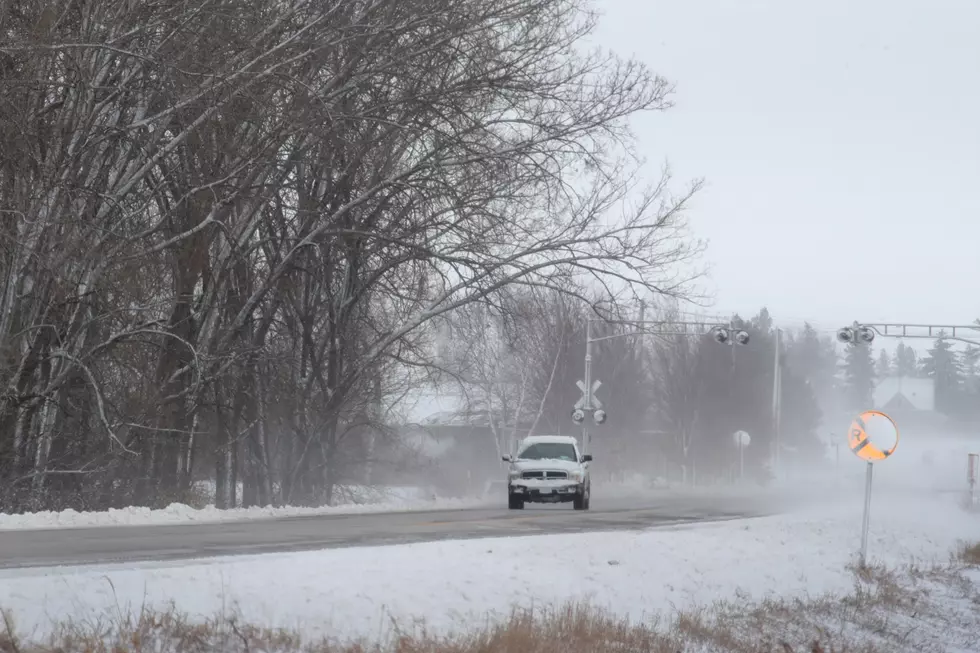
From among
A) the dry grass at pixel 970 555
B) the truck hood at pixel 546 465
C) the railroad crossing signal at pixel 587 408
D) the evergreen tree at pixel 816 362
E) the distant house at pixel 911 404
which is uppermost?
the evergreen tree at pixel 816 362

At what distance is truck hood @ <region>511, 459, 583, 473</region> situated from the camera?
1287 inches

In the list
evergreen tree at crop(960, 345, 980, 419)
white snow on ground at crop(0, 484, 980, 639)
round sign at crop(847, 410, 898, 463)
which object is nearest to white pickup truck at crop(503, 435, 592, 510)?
white snow on ground at crop(0, 484, 980, 639)

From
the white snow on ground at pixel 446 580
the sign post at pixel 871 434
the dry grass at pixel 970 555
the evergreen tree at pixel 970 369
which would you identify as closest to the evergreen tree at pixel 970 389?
the evergreen tree at pixel 970 369

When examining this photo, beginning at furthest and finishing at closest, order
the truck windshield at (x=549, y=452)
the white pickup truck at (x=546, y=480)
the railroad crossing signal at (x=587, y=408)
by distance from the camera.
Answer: the railroad crossing signal at (x=587, y=408)
the truck windshield at (x=549, y=452)
the white pickup truck at (x=546, y=480)

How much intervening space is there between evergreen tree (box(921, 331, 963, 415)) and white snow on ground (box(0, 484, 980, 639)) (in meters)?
145

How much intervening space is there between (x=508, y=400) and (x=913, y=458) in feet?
190

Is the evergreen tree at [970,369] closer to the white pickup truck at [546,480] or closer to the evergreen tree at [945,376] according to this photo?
the evergreen tree at [945,376]

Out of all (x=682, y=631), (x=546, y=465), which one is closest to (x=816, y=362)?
(x=546, y=465)

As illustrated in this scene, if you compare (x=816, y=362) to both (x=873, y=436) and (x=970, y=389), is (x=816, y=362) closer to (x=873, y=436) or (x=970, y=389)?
(x=970, y=389)

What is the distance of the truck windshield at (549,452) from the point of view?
33.4 meters

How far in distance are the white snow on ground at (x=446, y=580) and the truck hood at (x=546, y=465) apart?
35.0ft

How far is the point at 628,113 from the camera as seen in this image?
93.5 ft

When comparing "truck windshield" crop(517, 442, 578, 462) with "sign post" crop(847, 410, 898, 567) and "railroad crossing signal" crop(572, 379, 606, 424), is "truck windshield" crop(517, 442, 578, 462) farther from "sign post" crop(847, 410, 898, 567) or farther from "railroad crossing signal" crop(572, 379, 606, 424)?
"railroad crossing signal" crop(572, 379, 606, 424)

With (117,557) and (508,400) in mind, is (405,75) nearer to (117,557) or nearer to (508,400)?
(117,557)
